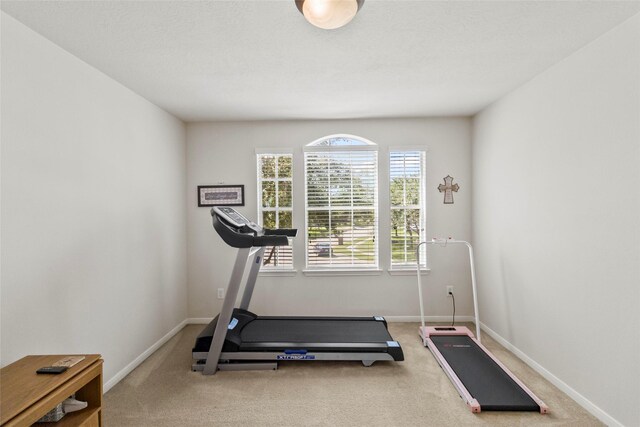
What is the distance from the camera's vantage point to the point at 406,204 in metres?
3.88

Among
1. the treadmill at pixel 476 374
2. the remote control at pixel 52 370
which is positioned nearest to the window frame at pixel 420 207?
the treadmill at pixel 476 374

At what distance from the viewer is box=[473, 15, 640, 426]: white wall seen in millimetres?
1879

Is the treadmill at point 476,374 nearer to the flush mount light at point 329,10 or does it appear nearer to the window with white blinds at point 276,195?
the window with white blinds at point 276,195

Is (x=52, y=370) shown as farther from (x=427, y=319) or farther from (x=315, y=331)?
(x=427, y=319)

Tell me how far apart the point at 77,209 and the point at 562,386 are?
391 centimetres

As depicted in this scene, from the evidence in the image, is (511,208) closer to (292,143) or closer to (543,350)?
Answer: (543,350)

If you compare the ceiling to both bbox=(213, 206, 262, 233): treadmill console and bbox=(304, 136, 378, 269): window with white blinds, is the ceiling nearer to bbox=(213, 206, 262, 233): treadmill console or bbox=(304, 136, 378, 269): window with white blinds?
bbox=(304, 136, 378, 269): window with white blinds

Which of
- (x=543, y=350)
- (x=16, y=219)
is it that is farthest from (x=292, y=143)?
(x=543, y=350)

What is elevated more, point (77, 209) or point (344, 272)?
point (77, 209)

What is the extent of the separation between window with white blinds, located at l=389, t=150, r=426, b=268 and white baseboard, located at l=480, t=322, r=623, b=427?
1225mm

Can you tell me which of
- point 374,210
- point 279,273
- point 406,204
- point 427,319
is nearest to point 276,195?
point 279,273

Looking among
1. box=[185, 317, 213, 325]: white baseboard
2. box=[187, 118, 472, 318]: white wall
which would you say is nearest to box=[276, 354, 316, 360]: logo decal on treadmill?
box=[187, 118, 472, 318]: white wall

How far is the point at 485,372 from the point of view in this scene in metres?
2.58

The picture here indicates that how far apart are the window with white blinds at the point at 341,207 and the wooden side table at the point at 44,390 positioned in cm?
251
